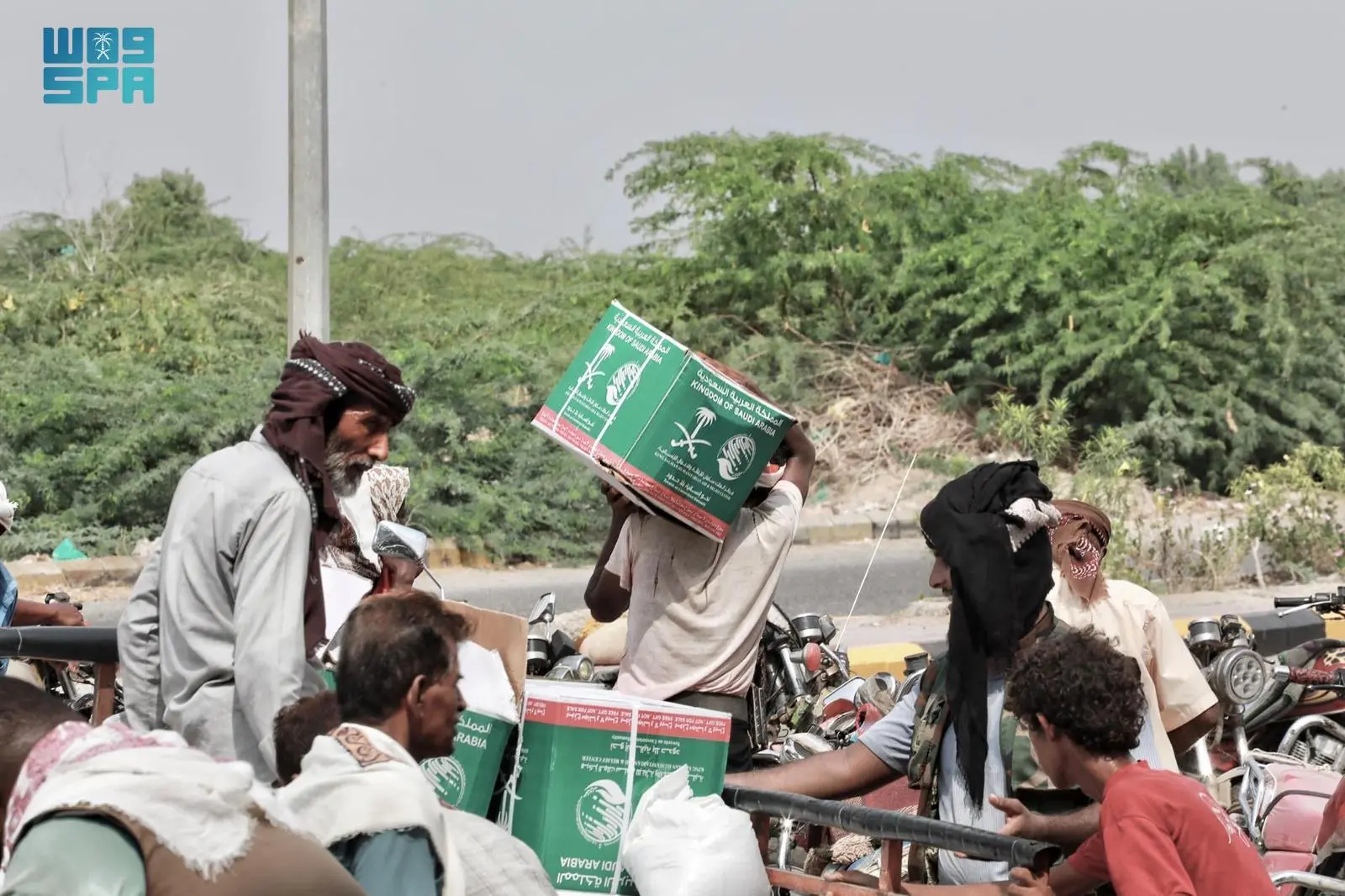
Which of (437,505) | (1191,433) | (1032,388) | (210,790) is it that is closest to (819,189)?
(1032,388)

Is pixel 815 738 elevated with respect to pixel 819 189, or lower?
lower

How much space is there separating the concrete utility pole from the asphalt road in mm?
5128

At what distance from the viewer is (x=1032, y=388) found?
1931 cm

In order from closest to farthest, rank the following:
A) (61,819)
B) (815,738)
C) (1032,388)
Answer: (61,819) → (815,738) → (1032,388)

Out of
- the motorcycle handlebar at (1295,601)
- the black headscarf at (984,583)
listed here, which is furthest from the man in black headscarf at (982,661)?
the motorcycle handlebar at (1295,601)

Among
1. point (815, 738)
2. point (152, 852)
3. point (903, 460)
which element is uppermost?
point (152, 852)

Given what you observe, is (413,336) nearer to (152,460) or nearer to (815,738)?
(152,460)

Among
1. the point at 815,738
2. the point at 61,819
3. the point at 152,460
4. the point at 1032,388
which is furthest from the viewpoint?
the point at 1032,388

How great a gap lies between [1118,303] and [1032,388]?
143 centimetres

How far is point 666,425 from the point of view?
3.66 m

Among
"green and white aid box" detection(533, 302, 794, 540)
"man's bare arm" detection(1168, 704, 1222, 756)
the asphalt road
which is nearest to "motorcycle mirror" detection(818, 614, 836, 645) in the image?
"man's bare arm" detection(1168, 704, 1222, 756)

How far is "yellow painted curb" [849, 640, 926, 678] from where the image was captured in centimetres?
841

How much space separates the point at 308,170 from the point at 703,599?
3.96 meters

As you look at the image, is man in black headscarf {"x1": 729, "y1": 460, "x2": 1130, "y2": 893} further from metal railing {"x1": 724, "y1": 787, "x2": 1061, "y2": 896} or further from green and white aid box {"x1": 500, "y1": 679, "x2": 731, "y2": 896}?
green and white aid box {"x1": 500, "y1": 679, "x2": 731, "y2": 896}
